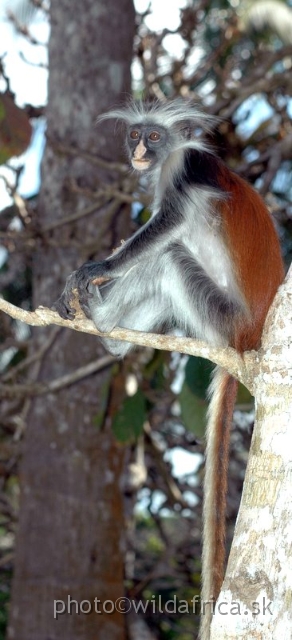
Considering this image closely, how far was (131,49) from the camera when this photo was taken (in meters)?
5.71

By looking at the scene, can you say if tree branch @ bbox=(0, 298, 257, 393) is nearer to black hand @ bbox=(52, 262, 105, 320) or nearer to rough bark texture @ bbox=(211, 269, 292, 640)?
rough bark texture @ bbox=(211, 269, 292, 640)

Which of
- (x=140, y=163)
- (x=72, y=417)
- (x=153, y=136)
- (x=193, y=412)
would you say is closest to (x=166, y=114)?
(x=153, y=136)

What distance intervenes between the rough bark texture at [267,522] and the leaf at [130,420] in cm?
212

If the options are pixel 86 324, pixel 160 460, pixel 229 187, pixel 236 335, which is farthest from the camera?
pixel 160 460

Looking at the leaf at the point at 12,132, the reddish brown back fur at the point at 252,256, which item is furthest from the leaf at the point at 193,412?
the leaf at the point at 12,132

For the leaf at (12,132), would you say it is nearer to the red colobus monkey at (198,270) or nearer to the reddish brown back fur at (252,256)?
the red colobus monkey at (198,270)

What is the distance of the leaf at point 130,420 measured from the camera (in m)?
4.56

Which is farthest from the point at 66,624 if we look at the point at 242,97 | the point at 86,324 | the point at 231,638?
the point at 242,97

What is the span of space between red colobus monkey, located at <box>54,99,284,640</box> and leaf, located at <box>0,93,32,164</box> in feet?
2.82

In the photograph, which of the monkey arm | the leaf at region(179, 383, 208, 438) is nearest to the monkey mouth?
the monkey arm

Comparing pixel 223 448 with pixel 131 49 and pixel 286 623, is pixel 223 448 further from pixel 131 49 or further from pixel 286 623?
pixel 131 49

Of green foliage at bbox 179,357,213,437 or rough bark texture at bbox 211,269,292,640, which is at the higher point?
green foliage at bbox 179,357,213,437

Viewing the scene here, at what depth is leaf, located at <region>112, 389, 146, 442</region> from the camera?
456cm

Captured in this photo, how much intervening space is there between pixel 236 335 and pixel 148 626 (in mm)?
3448
